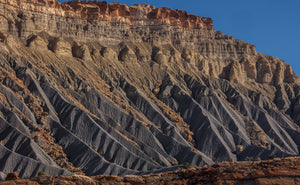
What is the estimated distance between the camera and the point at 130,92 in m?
95.2

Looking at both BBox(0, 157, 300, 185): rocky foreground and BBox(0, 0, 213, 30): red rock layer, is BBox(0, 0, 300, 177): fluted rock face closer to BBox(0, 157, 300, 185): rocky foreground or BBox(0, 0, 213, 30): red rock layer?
BBox(0, 0, 213, 30): red rock layer

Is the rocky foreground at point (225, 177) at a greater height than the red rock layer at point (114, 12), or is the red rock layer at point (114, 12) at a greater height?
the red rock layer at point (114, 12)

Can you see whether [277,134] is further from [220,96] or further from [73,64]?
[73,64]

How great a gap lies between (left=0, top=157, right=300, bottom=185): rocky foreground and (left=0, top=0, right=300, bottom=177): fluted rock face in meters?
38.5

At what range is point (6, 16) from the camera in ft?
314

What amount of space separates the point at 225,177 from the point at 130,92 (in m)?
71.3

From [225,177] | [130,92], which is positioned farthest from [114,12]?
[225,177]

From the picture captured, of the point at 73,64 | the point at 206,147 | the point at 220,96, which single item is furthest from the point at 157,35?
the point at 206,147

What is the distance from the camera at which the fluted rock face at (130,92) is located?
73.2 m

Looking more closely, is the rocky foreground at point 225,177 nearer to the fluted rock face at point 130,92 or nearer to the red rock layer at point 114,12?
the fluted rock face at point 130,92

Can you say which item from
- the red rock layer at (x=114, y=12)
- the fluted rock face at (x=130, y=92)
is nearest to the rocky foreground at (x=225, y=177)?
the fluted rock face at (x=130, y=92)

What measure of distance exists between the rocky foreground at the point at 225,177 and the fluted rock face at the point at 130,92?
38.5 m

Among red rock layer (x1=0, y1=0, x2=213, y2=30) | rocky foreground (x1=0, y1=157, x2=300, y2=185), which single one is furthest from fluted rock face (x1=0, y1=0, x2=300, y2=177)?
rocky foreground (x1=0, y1=157, x2=300, y2=185)

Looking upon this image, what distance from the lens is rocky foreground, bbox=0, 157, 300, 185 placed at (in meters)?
23.9
